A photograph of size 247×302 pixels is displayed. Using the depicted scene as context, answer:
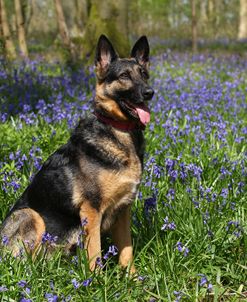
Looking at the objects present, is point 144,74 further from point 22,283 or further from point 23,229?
point 22,283

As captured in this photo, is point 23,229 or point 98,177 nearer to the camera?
point 98,177

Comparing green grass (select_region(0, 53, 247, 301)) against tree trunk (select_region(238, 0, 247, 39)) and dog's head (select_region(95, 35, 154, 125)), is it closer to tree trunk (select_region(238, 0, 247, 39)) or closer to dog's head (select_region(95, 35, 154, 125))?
dog's head (select_region(95, 35, 154, 125))

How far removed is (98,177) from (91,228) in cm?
39

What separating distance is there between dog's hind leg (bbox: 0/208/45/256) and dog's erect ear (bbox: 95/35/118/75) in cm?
133

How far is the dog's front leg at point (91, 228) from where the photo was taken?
3.61 metres

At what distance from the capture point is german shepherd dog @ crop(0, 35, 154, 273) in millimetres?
3639

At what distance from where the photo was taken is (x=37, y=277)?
10.5 feet

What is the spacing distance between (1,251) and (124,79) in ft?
5.47

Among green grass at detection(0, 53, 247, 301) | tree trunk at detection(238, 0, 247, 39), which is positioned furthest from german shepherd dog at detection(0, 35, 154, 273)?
tree trunk at detection(238, 0, 247, 39)

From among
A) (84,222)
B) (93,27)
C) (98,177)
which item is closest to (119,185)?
Answer: (98,177)

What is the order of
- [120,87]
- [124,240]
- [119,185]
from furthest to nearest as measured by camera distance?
1. [124,240]
2. [120,87]
3. [119,185]

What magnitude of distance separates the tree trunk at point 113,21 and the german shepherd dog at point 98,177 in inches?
274

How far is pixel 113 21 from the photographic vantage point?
35.6ft

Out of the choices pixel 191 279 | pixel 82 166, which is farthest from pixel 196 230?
pixel 82 166
